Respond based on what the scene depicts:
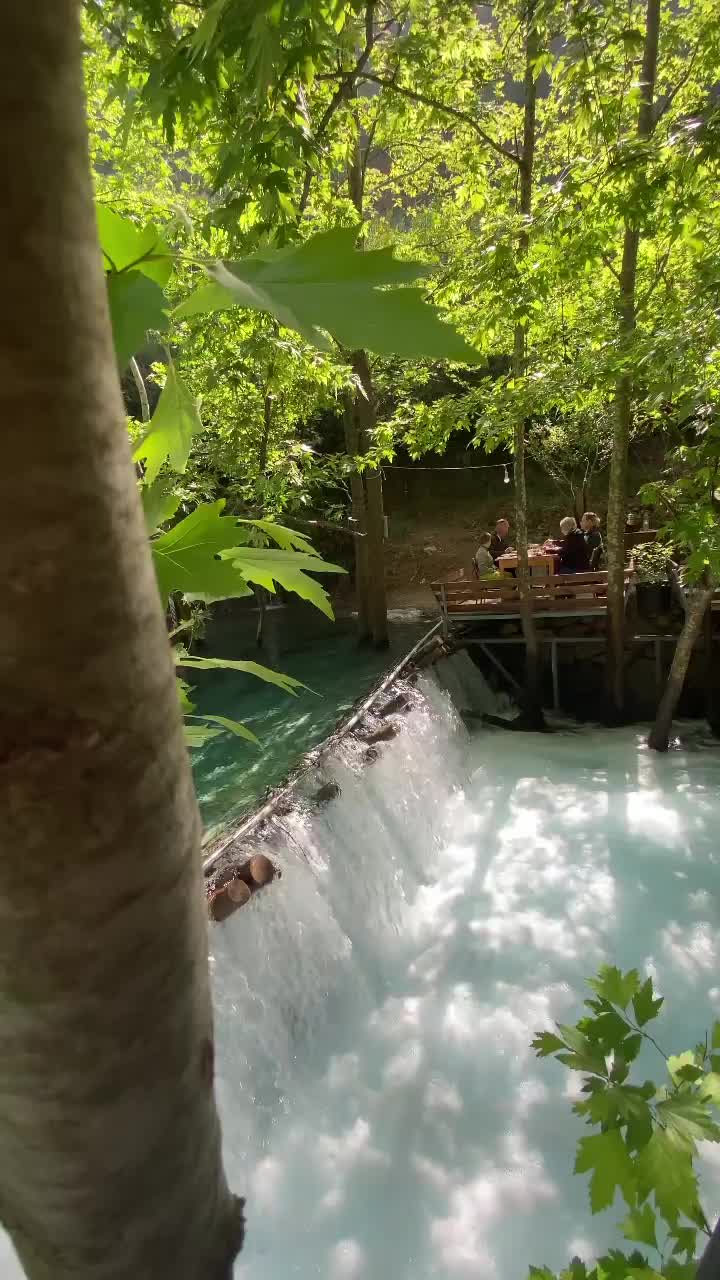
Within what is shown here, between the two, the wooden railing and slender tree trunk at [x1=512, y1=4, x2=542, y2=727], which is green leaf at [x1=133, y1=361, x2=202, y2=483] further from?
the wooden railing

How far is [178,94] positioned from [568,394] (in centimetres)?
564

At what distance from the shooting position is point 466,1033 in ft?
14.5

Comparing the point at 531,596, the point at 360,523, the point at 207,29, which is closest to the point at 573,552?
the point at 531,596

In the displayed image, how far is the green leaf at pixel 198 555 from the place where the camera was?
2.30 ft

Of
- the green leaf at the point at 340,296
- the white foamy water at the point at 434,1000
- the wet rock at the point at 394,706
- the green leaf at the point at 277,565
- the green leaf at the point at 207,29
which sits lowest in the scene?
the white foamy water at the point at 434,1000

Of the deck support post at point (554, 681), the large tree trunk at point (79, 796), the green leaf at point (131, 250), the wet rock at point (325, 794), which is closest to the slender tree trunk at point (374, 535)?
the deck support post at point (554, 681)

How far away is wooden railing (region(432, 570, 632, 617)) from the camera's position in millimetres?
9422

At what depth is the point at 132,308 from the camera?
50cm

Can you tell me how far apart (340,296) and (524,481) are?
8.84 meters

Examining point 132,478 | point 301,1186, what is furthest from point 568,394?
point 132,478

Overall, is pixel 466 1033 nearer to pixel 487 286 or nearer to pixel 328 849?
pixel 328 849

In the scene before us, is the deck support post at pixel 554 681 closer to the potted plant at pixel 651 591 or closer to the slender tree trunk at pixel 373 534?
the potted plant at pixel 651 591

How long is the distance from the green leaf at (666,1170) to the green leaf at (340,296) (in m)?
1.10

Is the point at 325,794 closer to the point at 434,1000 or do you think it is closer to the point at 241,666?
the point at 434,1000
